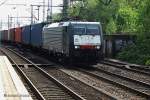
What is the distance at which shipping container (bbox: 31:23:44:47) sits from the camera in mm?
39216

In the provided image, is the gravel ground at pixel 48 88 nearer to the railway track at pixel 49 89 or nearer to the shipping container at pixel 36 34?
the railway track at pixel 49 89

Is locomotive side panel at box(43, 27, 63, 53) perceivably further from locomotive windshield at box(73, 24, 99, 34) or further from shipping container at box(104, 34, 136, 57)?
shipping container at box(104, 34, 136, 57)

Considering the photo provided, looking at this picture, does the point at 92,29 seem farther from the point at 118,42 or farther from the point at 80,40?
the point at 118,42

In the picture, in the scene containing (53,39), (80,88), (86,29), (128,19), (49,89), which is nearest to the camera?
(49,89)

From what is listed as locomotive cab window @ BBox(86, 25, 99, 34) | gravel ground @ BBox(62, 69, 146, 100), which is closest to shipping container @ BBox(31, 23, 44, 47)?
locomotive cab window @ BBox(86, 25, 99, 34)

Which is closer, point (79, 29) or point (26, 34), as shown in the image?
point (79, 29)

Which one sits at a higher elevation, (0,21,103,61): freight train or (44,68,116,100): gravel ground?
(0,21,103,61): freight train

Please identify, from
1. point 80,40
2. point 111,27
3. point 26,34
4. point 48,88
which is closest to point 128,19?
point 111,27

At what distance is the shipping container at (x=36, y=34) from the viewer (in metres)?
39.2

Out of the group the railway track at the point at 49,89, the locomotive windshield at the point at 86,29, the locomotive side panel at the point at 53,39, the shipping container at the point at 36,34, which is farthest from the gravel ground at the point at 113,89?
the shipping container at the point at 36,34

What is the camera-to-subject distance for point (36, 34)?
41.8 m

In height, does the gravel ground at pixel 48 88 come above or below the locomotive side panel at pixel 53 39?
below

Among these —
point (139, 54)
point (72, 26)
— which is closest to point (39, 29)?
point (139, 54)

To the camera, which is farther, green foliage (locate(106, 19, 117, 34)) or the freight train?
green foliage (locate(106, 19, 117, 34))
